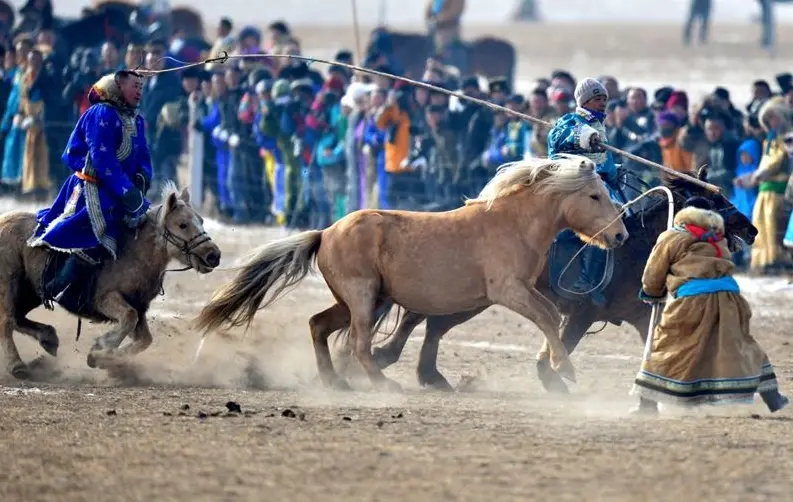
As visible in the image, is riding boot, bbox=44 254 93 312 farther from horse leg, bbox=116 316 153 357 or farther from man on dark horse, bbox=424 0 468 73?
man on dark horse, bbox=424 0 468 73

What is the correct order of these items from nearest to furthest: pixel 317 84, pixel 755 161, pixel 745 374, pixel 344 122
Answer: pixel 745 374 → pixel 755 161 → pixel 344 122 → pixel 317 84

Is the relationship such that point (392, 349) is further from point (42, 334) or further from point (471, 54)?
point (471, 54)

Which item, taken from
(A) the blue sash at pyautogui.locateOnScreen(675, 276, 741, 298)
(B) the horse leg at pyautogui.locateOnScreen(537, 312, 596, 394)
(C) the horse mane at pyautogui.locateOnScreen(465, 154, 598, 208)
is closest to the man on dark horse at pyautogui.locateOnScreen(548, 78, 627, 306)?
(B) the horse leg at pyautogui.locateOnScreen(537, 312, 596, 394)

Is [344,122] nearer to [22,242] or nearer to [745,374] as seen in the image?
[22,242]

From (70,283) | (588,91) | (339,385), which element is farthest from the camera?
(588,91)

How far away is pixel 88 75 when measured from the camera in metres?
20.3

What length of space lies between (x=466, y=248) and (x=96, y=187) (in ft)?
7.19

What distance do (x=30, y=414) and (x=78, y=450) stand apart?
116cm

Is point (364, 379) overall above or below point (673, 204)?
below

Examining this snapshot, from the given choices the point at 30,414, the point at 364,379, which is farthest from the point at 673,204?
the point at 30,414

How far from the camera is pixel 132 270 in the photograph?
10.0 meters

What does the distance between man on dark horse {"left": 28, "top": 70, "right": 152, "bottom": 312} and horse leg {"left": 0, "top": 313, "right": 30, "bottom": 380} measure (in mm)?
332

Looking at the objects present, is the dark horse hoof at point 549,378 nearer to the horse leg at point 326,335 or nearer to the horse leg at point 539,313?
the horse leg at point 539,313

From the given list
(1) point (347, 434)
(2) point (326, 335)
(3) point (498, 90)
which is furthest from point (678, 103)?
(1) point (347, 434)
